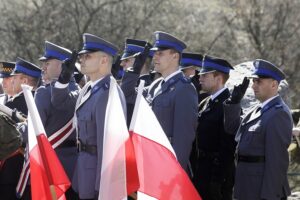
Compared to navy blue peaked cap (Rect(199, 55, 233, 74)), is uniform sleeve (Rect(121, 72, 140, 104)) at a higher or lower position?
lower

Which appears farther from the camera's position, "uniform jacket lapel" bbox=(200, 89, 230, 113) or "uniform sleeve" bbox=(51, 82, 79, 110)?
"uniform jacket lapel" bbox=(200, 89, 230, 113)

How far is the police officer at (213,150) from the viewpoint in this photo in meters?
7.40

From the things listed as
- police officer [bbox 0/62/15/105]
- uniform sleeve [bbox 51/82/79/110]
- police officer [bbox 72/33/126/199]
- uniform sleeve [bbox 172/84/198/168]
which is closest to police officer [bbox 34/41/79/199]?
uniform sleeve [bbox 51/82/79/110]

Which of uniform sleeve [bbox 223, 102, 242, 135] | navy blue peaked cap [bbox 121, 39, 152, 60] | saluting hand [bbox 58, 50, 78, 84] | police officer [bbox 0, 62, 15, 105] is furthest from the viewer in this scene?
navy blue peaked cap [bbox 121, 39, 152, 60]

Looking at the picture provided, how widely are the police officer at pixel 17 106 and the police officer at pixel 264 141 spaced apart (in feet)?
6.39

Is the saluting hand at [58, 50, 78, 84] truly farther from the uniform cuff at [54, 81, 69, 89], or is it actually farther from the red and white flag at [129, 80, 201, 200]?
the red and white flag at [129, 80, 201, 200]

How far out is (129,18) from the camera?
2108 centimetres

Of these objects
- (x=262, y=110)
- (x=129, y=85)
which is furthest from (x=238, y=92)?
(x=129, y=85)

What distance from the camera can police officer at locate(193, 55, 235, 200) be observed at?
740 centimetres

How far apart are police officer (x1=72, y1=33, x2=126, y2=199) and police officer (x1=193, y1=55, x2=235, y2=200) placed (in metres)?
1.31

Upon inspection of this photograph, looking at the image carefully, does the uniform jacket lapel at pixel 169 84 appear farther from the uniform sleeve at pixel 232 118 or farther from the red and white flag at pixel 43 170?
the red and white flag at pixel 43 170

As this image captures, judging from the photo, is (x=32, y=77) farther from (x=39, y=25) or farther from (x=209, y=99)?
(x=39, y=25)

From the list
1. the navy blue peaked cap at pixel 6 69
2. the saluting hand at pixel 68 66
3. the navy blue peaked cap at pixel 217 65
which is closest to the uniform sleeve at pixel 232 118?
the navy blue peaked cap at pixel 217 65

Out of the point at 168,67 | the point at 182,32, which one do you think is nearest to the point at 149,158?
the point at 168,67
